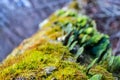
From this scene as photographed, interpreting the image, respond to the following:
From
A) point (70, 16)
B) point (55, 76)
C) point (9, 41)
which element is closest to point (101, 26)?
point (70, 16)

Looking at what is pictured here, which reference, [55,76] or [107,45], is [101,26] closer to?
[107,45]

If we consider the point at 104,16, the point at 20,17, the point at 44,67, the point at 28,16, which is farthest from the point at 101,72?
the point at 28,16

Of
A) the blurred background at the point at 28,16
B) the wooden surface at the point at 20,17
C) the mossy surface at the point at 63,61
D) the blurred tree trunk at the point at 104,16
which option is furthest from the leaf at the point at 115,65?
the wooden surface at the point at 20,17

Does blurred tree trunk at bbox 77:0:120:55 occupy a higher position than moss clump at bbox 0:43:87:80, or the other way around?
blurred tree trunk at bbox 77:0:120:55

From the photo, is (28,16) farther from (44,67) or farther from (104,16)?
Result: (44,67)

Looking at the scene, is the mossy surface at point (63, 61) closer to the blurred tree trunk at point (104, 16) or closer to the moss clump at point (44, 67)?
the moss clump at point (44, 67)

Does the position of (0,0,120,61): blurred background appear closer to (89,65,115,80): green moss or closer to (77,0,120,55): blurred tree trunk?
(77,0,120,55): blurred tree trunk

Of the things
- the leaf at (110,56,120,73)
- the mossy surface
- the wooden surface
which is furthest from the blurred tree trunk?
the leaf at (110,56,120,73)

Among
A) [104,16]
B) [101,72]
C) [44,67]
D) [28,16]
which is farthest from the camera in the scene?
[28,16]
